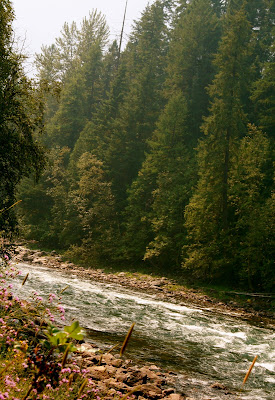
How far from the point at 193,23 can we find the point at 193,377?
43129 mm

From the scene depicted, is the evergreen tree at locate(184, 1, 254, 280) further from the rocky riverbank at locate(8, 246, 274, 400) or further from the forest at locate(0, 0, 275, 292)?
the rocky riverbank at locate(8, 246, 274, 400)

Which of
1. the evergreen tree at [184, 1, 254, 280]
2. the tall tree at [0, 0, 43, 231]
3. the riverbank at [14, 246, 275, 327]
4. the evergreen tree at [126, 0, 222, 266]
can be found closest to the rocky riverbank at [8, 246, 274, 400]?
the tall tree at [0, 0, 43, 231]

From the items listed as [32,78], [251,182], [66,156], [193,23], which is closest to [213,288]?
[251,182]

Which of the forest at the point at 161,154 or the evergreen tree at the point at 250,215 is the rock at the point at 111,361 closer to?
the forest at the point at 161,154

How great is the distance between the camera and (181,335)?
1191 cm

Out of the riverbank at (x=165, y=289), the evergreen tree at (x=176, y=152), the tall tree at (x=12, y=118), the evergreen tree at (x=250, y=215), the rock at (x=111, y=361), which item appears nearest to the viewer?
the rock at (x=111, y=361)

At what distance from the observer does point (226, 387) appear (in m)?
7.67

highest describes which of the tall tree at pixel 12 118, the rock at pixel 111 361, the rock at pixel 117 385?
the tall tree at pixel 12 118

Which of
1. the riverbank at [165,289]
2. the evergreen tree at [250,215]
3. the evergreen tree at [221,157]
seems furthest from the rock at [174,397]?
the evergreen tree at [221,157]

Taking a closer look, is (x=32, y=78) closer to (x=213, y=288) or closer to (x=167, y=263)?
(x=213, y=288)

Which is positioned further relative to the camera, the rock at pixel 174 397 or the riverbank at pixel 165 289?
the riverbank at pixel 165 289

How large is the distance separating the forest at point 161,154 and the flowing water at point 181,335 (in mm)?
4491

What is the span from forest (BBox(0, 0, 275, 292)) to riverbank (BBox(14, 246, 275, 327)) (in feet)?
7.27

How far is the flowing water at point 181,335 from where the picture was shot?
8.65 metres
